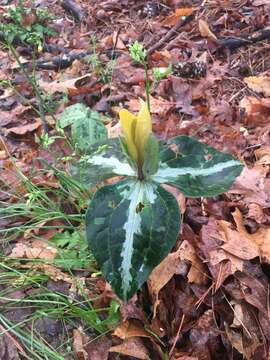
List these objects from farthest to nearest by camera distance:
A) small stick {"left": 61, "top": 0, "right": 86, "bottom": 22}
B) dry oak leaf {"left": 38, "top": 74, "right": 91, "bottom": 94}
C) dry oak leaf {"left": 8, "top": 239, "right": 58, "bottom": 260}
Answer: small stick {"left": 61, "top": 0, "right": 86, "bottom": 22} → dry oak leaf {"left": 38, "top": 74, "right": 91, "bottom": 94} → dry oak leaf {"left": 8, "top": 239, "right": 58, "bottom": 260}

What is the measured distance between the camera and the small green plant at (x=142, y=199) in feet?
3.74

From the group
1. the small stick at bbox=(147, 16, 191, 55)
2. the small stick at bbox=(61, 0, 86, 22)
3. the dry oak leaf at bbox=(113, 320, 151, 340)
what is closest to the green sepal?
the dry oak leaf at bbox=(113, 320, 151, 340)

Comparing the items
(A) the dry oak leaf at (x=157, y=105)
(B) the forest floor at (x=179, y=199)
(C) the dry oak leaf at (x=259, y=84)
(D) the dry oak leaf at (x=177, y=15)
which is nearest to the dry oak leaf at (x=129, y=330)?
(B) the forest floor at (x=179, y=199)

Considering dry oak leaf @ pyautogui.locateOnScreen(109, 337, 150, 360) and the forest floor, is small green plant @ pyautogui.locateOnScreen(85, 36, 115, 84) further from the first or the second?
dry oak leaf @ pyautogui.locateOnScreen(109, 337, 150, 360)

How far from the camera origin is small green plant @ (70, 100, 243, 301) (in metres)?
1.14

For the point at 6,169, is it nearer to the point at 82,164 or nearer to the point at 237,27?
the point at 82,164

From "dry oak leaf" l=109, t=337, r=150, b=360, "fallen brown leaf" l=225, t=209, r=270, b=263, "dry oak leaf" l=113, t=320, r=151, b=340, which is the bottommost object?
"dry oak leaf" l=109, t=337, r=150, b=360

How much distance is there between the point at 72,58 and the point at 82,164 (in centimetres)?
127

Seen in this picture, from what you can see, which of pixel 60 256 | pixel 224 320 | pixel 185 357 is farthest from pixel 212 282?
pixel 60 256

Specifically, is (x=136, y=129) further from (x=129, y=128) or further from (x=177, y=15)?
(x=177, y=15)

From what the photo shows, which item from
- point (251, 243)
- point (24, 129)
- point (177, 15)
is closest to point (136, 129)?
point (251, 243)

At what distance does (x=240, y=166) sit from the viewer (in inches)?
48.1

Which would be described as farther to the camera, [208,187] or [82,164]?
[82,164]

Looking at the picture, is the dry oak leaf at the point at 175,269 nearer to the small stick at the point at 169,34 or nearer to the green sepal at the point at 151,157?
the green sepal at the point at 151,157
